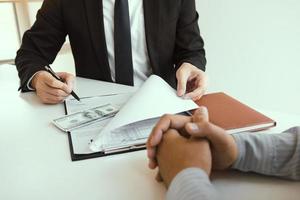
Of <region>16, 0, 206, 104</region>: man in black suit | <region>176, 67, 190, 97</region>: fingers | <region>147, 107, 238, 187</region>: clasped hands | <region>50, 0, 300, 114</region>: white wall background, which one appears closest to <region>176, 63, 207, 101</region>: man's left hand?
<region>176, 67, 190, 97</region>: fingers

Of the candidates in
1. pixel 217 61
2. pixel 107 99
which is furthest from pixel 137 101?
pixel 217 61

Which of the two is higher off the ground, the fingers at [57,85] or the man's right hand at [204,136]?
the man's right hand at [204,136]

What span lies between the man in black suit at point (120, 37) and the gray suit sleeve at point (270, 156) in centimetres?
54

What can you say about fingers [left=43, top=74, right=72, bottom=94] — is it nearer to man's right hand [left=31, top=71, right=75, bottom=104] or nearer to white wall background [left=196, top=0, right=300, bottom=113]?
man's right hand [left=31, top=71, right=75, bottom=104]

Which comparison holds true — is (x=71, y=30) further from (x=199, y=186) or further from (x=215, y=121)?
(x=199, y=186)

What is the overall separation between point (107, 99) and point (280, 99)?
140cm

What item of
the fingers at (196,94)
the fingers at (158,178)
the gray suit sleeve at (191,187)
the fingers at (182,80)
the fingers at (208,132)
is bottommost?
the fingers at (158,178)

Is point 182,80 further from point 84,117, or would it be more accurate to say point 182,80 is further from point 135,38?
point 135,38

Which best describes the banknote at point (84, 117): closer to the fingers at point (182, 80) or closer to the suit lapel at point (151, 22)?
the fingers at point (182, 80)

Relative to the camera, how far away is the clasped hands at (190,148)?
49 cm

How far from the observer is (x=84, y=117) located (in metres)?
0.74

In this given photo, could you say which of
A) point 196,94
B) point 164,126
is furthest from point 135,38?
point 164,126

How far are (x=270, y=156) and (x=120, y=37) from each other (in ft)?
2.31

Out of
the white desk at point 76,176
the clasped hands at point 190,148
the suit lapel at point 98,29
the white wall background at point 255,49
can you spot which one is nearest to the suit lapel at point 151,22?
the suit lapel at point 98,29
